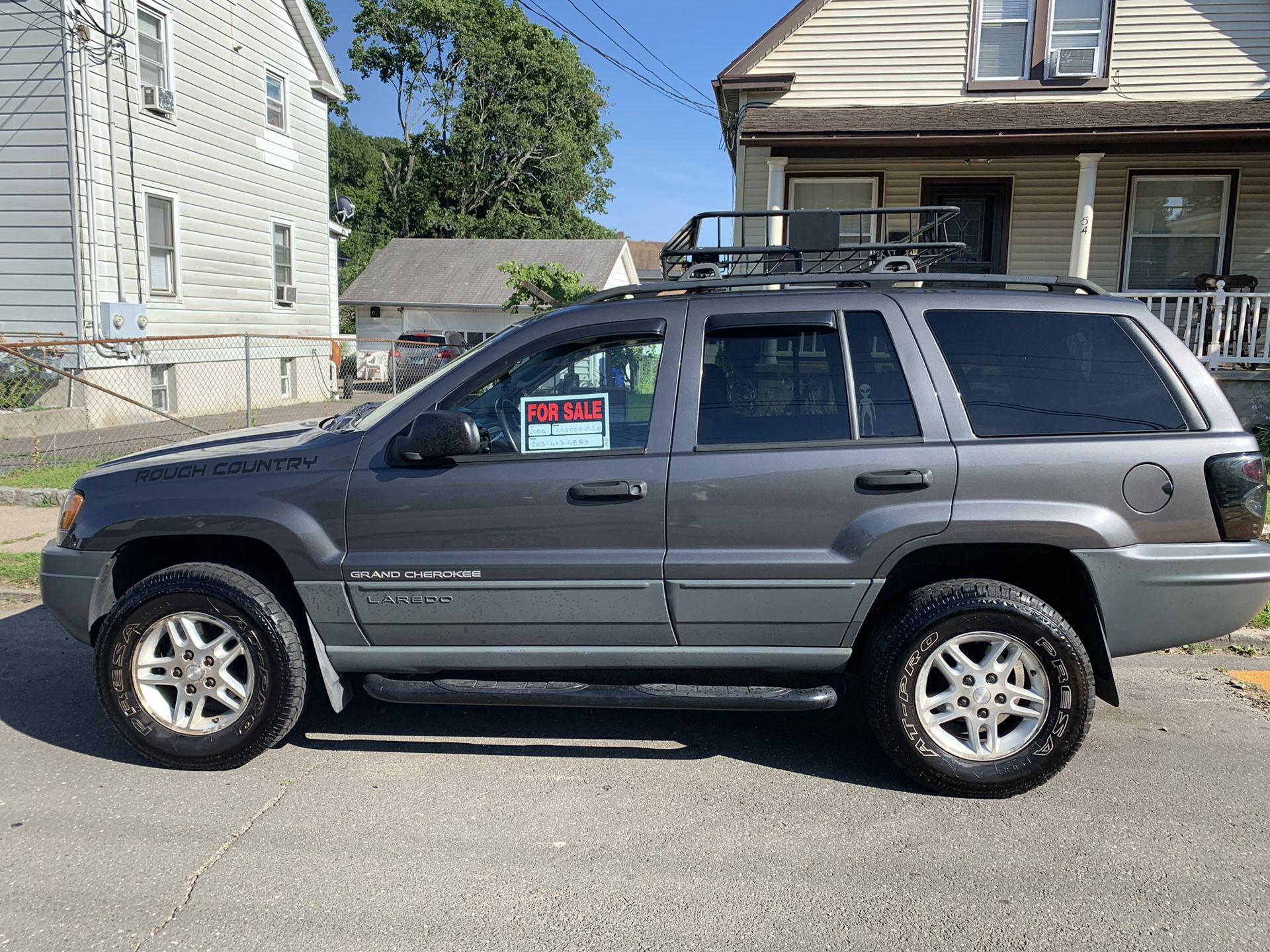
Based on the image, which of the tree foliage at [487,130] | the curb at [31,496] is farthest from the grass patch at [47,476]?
the tree foliage at [487,130]

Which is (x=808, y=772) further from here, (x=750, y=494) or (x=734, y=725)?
(x=750, y=494)

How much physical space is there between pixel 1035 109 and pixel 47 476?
39.6 feet

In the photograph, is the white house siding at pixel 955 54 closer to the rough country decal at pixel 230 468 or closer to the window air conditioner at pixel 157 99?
the window air conditioner at pixel 157 99

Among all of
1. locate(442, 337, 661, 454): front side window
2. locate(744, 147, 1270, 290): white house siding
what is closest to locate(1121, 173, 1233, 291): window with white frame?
locate(744, 147, 1270, 290): white house siding

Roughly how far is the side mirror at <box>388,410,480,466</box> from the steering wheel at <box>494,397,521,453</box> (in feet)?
0.54

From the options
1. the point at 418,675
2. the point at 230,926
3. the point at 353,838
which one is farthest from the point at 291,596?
the point at 230,926

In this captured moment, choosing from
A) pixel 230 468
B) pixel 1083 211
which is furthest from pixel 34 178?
pixel 1083 211

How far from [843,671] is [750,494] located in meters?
0.83

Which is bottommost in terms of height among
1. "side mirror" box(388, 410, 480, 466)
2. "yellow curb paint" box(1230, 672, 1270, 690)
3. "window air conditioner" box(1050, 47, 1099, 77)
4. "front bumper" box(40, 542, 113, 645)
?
"yellow curb paint" box(1230, 672, 1270, 690)

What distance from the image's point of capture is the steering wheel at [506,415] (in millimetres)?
3777

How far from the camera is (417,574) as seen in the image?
369cm

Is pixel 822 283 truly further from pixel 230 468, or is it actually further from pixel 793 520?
pixel 230 468

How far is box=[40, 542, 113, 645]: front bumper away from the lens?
3869 mm

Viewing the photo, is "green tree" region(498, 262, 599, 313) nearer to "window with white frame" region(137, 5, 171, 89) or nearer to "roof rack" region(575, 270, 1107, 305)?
"window with white frame" region(137, 5, 171, 89)
